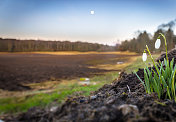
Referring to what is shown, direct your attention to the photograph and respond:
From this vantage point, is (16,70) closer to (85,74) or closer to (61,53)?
(61,53)

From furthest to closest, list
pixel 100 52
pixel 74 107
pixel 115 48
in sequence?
pixel 115 48 → pixel 100 52 → pixel 74 107

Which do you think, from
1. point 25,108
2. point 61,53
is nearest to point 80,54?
point 61,53

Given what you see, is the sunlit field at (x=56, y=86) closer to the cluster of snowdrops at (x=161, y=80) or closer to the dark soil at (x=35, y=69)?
the dark soil at (x=35, y=69)

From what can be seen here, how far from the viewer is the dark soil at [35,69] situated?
127cm

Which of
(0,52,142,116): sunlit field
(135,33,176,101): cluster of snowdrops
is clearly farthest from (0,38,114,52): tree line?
(135,33,176,101): cluster of snowdrops

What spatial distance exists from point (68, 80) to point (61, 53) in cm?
53

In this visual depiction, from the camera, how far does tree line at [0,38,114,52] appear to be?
1452 millimetres

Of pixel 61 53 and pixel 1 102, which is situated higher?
pixel 61 53

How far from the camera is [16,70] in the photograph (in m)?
1.40

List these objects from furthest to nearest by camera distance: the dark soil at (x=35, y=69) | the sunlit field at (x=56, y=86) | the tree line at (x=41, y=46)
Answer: the tree line at (x=41, y=46) → the dark soil at (x=35, y=69) → the sunlit field at (x=56, y=86)

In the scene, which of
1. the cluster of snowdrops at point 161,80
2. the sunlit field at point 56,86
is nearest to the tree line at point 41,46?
the sunlit field at point 56,86

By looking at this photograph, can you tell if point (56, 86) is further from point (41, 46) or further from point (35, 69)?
point (41, 46)

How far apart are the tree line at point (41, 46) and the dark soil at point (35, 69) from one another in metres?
0.09

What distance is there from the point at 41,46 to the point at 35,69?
0.38 metres
